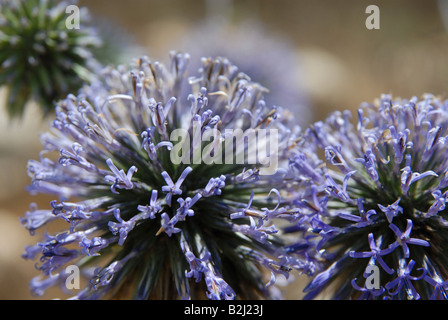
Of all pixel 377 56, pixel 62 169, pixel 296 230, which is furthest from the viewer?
pixel 377 56

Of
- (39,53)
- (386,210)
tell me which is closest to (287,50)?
(39,53)

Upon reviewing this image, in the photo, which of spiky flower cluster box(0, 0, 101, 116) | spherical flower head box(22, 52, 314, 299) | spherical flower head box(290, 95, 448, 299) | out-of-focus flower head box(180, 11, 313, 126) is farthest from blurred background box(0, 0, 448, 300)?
spherical flower head box(290, 95, 448, 299)

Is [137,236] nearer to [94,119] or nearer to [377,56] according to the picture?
[94,119]

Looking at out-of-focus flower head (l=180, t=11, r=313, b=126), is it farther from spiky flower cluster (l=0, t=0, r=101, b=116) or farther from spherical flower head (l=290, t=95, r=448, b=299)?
spherical flower head (l=290, t=95, r=448, b=299)

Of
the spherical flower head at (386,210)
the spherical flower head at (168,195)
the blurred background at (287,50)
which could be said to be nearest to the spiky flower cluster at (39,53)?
the spherical flower head at (168,195)

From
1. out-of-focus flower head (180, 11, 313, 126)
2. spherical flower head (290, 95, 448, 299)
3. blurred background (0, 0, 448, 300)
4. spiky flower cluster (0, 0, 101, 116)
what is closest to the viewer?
spherical flower head (290, 95, 448, 299)

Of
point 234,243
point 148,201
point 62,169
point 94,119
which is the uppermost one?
point 94,119
